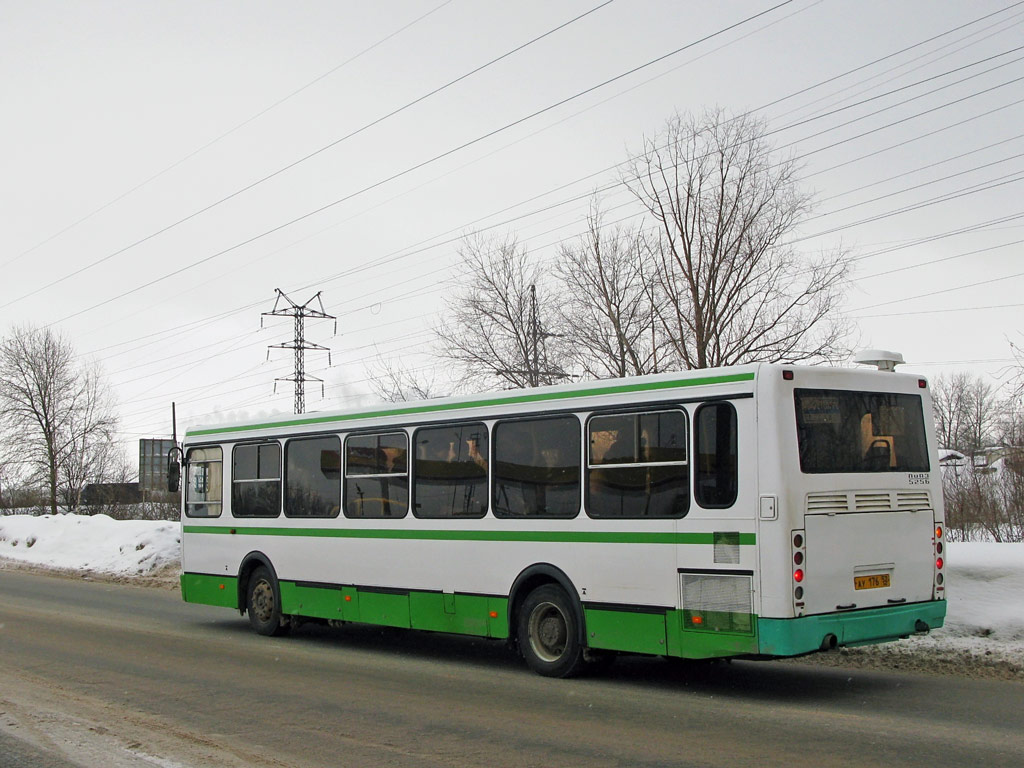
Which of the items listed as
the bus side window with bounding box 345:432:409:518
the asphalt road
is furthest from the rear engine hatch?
the bus side window with bounding box 345:432:409:518

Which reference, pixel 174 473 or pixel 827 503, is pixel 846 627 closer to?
pixel 827 503

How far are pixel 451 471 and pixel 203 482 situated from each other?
18.7 feet

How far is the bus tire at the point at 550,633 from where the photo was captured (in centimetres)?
1060

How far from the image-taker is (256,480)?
15.1m

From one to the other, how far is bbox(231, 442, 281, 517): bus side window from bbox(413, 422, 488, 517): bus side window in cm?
304

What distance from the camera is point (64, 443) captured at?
62969 millimetres

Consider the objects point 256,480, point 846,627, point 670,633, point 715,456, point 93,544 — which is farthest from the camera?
point 93,544

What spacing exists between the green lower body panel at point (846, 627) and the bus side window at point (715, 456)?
1.12 metres

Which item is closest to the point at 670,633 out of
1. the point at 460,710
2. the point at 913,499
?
the point at 460,710

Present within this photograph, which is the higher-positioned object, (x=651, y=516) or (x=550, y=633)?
(x=651, y=516)

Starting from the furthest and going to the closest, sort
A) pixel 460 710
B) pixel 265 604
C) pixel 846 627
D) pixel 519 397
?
pixel 265 604 < pixel 519 397 < pixel 846 627 < pixel 460 710

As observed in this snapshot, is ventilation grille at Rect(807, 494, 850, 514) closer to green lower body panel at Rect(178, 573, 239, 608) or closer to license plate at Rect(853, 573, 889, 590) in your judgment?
license plate at Rect(853, 573, 889, 590)

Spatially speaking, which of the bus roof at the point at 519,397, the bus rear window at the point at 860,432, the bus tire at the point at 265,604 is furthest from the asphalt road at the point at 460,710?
the bus roof at the point at 519,397

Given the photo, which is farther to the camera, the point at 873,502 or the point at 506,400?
the point at 506,400
